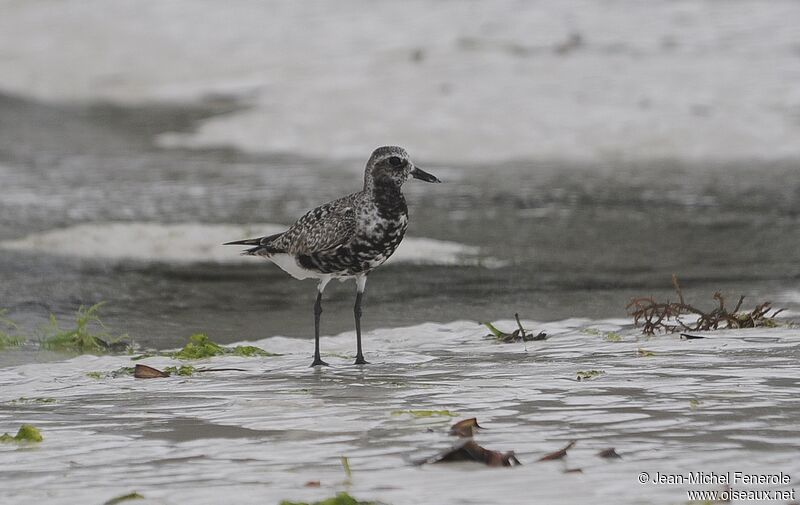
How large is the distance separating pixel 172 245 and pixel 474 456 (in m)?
8.55

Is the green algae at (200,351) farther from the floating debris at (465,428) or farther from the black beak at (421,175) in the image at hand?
the floating debris at (465,428)

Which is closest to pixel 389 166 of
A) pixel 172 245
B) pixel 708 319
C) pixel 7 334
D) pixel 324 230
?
pixel 324 230

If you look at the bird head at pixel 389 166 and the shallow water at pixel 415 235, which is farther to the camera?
the shallow water at pixel 415 235

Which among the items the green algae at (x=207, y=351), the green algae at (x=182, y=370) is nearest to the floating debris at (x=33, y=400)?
the green algae at (x=182, y=370)

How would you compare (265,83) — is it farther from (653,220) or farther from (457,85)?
(653,220)

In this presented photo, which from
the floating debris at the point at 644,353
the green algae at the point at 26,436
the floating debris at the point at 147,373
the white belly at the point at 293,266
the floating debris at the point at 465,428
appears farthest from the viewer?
the white belly at the point at 293,266

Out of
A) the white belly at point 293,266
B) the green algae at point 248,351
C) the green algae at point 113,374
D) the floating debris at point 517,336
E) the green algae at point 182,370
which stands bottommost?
the green algae at point 113,374

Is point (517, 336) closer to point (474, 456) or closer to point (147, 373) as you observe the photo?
point (147, 373)

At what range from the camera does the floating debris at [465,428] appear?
15.4ft

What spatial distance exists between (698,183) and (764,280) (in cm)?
708

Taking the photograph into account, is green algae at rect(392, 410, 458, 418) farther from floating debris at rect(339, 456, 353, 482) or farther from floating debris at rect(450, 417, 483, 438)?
floating debris at rect(339, 456, 353, 482)

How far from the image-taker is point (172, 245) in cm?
1245

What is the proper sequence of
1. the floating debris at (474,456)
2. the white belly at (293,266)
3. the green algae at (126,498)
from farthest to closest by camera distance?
the white belly at (293,266), the floating debris at (474,456), the green algae at (126,498)

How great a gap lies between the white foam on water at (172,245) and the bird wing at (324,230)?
4.18 meters
